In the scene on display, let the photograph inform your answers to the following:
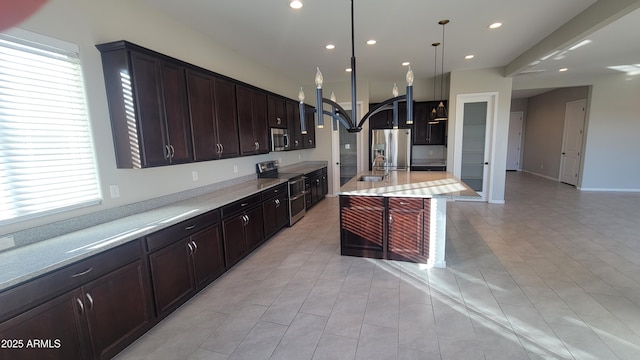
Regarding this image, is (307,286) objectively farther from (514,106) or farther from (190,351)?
(514,106)

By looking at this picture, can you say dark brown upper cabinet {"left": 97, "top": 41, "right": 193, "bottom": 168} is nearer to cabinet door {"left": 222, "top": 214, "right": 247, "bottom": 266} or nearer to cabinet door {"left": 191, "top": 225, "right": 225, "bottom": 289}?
cabinet door {"left": 191, "top": 225, "right": 225, "bottom": 289}

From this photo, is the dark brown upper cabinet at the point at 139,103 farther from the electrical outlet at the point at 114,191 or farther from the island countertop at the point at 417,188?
the island countertop at the point at 417,188

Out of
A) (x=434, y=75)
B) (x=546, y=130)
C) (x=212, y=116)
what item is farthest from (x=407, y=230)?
(x=546, y=130)

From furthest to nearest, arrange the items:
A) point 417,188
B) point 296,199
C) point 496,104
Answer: point 496,104, point 296,199, point 417,188

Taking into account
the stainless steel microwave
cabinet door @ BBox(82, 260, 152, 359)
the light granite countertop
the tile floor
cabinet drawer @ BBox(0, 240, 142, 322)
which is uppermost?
the stainless steel microwave

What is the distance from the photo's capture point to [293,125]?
18.0ft

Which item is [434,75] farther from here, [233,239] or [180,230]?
[180,230]

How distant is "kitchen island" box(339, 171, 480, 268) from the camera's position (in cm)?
313

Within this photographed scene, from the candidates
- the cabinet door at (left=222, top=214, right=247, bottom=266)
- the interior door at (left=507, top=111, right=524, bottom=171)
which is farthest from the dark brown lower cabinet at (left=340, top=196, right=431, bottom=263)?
the interior door at (left=507, top=111, right=524, bottom=171)

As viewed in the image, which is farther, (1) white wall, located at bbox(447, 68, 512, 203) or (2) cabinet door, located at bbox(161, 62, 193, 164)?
(1) white wall, located at bbox(447, 68, 512, 203)

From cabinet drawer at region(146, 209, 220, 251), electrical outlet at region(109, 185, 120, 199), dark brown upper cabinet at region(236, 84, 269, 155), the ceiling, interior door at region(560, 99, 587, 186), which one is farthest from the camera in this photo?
interior door at region(560, 99, 587, 186)

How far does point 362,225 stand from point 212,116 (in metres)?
Answer: 2.27

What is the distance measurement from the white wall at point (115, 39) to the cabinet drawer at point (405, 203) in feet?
7.85

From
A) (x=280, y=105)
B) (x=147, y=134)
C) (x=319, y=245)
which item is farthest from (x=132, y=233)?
(x=280, y=105)
